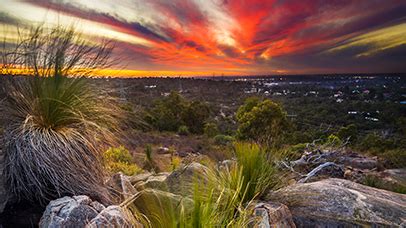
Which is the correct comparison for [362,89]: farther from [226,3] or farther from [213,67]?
[226,3]

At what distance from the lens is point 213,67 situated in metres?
20.2

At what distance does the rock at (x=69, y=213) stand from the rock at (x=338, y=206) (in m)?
1.83

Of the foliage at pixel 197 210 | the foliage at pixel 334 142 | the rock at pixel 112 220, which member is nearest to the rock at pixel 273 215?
the foliage at pixel 197 210

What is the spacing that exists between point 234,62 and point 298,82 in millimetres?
35628

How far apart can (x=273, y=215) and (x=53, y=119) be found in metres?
2.17

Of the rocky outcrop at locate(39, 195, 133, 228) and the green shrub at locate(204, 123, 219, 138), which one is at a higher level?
the rocky outcrop at locate(39, 195, 133, 228)

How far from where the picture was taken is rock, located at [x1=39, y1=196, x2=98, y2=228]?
6.54 feet

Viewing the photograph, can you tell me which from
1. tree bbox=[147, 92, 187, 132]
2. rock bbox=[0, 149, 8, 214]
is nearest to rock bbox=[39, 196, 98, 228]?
rock bbox=[0, 149, 8, 214]

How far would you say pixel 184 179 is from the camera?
3.44 metres

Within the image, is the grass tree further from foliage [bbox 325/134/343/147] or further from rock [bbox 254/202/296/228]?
foliage [bbox 325/134/343/147]

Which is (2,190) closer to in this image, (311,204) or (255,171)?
(255,171)

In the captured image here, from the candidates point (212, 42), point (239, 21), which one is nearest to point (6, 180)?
point (239, 21)

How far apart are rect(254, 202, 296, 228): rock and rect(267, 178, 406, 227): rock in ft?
0.72

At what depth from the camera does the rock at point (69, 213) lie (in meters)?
1.99
